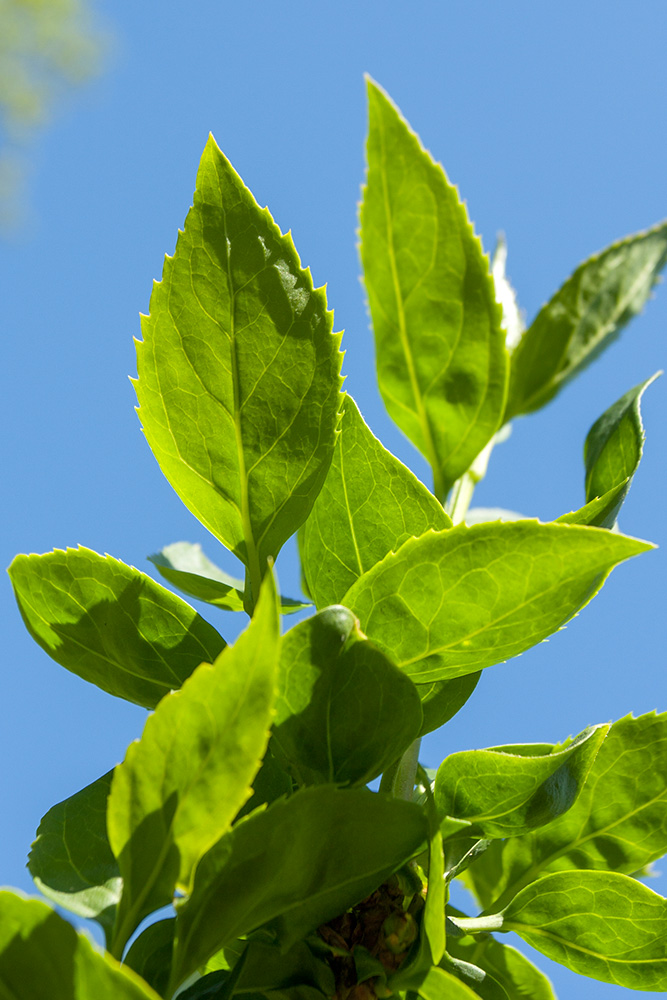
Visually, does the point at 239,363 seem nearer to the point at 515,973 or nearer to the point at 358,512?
the point at 358,512

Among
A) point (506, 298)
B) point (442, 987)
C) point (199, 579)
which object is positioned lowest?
point (442, 987)

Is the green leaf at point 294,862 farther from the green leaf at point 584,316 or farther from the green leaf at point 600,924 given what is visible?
the green leaf at point 584,316

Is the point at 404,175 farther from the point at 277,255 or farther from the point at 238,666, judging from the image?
the point at 238,666

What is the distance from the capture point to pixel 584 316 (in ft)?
2.16

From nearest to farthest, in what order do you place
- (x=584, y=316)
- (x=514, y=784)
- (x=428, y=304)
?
1. (x=514, y=784)
2. (x=428, y=304)
3. (x=584, y=316)

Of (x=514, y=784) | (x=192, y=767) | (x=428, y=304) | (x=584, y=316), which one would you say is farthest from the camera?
(x=584, y=316)

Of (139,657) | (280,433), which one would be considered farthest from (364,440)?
(139,657)

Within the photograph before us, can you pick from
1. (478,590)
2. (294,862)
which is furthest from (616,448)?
(294,862)

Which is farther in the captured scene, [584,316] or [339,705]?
[584,316]

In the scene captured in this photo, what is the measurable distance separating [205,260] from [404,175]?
0.15m

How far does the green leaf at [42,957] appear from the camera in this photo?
12.6 inches

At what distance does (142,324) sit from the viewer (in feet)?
1.45

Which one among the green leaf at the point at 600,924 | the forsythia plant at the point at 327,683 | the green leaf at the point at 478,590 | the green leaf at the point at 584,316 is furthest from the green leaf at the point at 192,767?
the green leaf at the point at 584,316

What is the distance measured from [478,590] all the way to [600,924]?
0.69 ft
